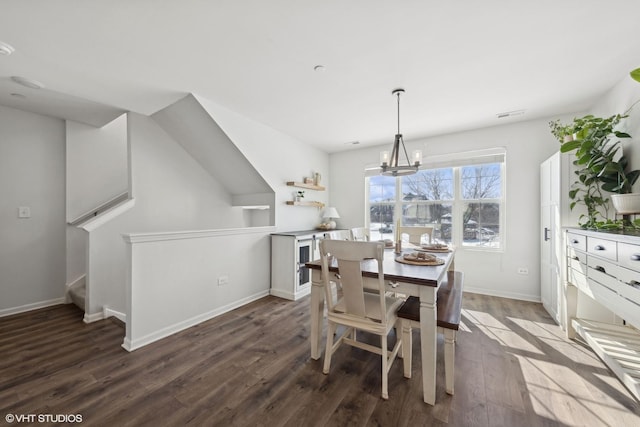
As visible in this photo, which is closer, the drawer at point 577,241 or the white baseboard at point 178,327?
the drawer at point 577,241

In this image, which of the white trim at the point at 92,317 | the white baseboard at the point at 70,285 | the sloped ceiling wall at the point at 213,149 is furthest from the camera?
the white baseboard at the point at 70,285

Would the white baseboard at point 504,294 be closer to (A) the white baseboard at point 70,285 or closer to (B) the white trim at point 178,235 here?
(B) the white trim at point 178,235

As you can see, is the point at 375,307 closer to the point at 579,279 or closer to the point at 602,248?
the point at 602,248

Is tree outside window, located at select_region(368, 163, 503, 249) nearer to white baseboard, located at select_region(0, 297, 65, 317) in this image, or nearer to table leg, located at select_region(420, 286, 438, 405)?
table leg, located at select_region(420, 286, 438, 405)

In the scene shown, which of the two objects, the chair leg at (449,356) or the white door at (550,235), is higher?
the white door at (550,235)

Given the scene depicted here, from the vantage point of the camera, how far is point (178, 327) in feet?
8.39

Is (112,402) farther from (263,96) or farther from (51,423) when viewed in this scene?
(263,96)

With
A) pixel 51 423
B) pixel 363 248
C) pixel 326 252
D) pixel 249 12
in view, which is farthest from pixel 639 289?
pixel 51 423

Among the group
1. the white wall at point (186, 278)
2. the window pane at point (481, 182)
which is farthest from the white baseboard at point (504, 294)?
the white wall at point (186, 278)

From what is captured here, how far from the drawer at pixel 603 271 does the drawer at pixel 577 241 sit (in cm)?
14

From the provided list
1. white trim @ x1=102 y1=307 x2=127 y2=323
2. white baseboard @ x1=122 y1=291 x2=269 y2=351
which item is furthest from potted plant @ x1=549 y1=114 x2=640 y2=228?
white trim @ x1=102 y1=307 x2=127 y2=323

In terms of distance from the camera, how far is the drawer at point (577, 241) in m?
2.10

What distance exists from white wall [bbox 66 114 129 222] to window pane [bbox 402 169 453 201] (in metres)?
4.41

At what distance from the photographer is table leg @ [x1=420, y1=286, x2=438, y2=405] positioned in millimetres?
1569
